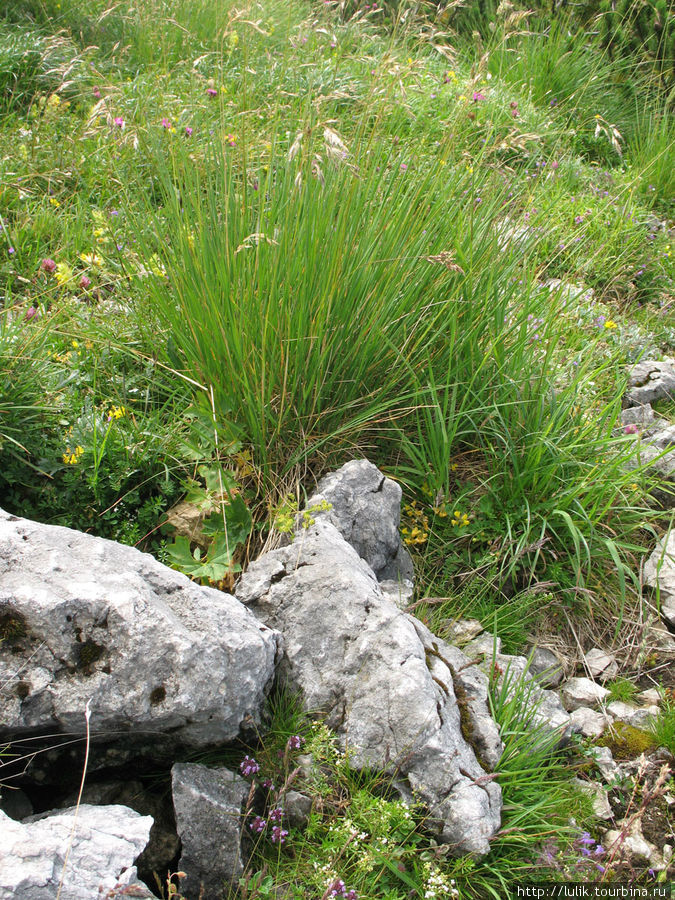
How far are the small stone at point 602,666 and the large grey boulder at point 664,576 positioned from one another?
36cm

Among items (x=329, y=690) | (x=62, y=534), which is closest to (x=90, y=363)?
(x=62, y=534)

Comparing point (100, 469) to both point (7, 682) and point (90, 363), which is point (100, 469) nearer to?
point (90, 363)

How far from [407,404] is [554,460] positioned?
27.2 inches

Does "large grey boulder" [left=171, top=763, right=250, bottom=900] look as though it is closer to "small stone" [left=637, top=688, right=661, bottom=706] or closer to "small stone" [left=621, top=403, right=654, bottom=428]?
"small stone" [left=637, top=688, right=661, bottom=706]

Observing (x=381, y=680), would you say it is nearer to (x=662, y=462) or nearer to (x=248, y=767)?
(x=248, y=767)

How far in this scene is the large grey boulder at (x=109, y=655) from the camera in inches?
63.5

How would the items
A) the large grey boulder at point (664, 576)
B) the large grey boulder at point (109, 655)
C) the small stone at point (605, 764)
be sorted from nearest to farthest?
the large grey boulder at point (109, 655) → the small stone at point (605, 764) → the large grey boulder at point (664, 576)

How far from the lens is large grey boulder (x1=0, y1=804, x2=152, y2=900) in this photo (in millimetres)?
1246

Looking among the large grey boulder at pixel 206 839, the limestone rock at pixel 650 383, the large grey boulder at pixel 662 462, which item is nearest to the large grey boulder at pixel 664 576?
the large grey boulder at pixel 662 462

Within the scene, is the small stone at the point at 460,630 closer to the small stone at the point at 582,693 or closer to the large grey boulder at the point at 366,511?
the large grey boulder at the point at 366,511

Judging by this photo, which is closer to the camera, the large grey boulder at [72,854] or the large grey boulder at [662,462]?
the large grey boulder at [72,854]

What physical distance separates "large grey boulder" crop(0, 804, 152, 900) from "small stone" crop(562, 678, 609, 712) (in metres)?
1.70

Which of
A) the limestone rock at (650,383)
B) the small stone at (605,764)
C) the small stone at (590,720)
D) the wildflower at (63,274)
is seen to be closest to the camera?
the small stone at (605,764)

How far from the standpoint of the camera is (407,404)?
298 cm
